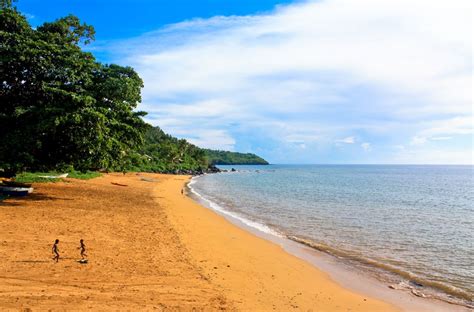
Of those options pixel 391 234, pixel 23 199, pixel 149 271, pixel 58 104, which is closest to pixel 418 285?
pixel 149 271

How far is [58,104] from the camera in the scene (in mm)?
20094

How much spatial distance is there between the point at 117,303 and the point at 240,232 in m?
12.4

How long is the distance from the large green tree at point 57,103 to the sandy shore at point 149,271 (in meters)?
4.32

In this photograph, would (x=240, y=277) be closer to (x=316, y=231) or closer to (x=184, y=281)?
(x=184, y=281)

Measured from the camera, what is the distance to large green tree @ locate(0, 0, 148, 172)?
19719 mm

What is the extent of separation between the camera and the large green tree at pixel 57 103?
19.7 metres

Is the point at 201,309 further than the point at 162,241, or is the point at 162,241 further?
the point at 162,241

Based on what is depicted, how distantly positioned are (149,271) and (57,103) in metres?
13.7

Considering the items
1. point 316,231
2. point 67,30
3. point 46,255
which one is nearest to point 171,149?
point 67,30

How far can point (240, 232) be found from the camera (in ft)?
66.8

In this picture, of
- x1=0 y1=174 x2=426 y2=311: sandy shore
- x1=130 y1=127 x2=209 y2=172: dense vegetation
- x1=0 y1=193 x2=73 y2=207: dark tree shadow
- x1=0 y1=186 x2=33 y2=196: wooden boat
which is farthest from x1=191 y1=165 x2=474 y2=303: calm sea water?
x1=130 y1=127 x2=209 y2=172: dense vegetation

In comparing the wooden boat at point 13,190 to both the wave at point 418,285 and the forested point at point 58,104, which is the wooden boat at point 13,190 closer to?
the forested point at point 58,104

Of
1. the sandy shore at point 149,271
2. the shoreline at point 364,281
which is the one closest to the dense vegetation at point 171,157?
the sandy shore at point 149,271

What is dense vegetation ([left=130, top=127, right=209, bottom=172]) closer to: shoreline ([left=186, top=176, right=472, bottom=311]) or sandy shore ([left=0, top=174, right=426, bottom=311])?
sandy shore ([left=0, top=174, right=426, bottom=311])
